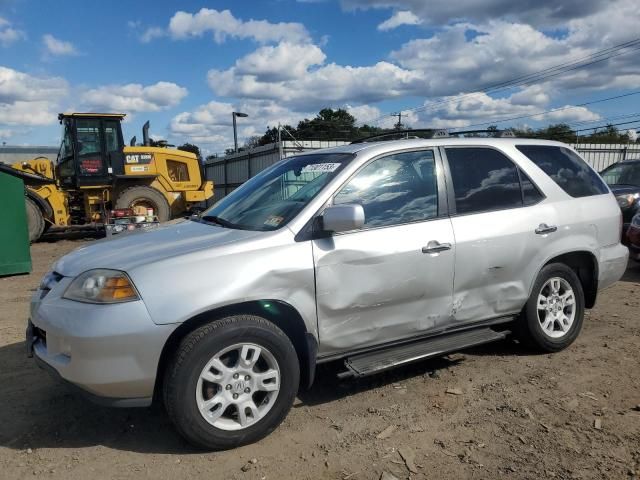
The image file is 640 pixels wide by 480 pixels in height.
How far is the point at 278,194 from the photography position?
13.1 feet

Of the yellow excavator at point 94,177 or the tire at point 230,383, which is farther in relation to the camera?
the yellow excavator at point 94,177

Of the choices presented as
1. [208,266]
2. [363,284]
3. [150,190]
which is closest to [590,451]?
[363,284]

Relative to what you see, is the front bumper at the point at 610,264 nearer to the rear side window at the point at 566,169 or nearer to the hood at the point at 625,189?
the rear side window at the point at 566,169

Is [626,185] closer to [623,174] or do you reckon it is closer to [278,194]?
[623,174]

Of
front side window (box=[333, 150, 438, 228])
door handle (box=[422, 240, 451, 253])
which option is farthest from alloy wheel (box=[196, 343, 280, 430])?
door handle (box=[422, 240, 451, 253])

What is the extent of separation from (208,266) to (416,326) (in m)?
1.60

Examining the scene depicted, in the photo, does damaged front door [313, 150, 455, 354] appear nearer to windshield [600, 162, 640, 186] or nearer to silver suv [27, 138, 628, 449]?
silver suv [27, 138, 628, 449]

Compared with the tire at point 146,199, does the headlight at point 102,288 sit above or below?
below

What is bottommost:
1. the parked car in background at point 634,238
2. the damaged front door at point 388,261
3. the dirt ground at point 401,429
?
the dirt ground at point 401,429

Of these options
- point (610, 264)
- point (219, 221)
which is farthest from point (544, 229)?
point (219, 221)

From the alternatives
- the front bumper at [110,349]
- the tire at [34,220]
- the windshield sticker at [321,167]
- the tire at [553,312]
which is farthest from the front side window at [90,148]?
the tire at [553,312]

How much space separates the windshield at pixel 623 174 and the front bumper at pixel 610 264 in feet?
20.9

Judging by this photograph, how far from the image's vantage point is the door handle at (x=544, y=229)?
4.32m

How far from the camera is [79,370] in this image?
117 inches
